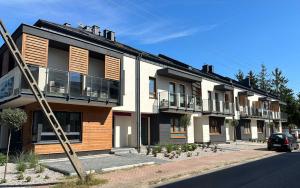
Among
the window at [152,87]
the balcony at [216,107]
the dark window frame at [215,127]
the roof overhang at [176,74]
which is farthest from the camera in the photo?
the dark window frame at [215,127]

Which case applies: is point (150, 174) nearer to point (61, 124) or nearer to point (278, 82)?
point (61, 124)

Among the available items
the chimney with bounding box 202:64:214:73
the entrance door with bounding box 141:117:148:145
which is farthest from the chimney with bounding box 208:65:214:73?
the entrance door with bounding box 141:117:148:145

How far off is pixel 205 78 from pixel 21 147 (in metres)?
19.3

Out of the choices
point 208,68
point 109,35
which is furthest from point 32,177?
point 208,68

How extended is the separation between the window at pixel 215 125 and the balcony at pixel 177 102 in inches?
168

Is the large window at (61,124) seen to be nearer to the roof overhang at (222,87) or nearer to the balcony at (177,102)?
the balcony at (177,102)

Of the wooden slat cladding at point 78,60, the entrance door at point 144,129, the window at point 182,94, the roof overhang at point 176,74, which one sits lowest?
the entrance door at point 144,129

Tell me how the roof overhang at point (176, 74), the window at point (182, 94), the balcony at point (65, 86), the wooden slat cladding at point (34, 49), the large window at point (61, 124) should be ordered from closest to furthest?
the wooden slat cladding at point (34, 49), the balcony at point (65, 86), the large window at point (61, 124), the roof overhang at point (176, 74), the window at point (182, 94)

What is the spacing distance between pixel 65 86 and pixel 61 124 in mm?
2288

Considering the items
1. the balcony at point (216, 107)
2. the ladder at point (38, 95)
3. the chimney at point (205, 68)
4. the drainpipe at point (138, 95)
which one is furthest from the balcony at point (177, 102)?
the chimney at point (205, 68)

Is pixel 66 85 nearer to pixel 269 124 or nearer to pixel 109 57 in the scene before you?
pixel 109 57

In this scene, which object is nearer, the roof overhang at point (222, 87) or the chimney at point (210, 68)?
the roof overhang at point (222, 87)

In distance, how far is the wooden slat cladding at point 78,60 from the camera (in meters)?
16.4

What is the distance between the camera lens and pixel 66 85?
15.7 m
